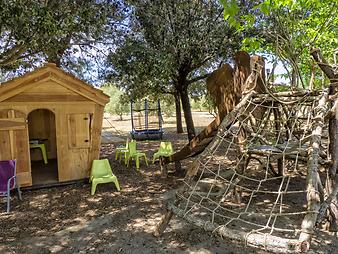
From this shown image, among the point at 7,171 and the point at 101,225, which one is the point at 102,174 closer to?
the point at 7,171

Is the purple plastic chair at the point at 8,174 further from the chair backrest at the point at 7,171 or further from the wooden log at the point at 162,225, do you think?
the wooden log at the point at 162,225

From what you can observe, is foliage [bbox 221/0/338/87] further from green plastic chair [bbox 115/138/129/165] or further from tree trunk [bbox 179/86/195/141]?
green plastic chair [bbox 115/138/129/165]

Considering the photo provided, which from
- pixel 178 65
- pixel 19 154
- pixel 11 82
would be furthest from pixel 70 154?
pixel 178 65

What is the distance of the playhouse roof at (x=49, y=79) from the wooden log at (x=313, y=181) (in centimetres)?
440

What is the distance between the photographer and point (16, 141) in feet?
18.2

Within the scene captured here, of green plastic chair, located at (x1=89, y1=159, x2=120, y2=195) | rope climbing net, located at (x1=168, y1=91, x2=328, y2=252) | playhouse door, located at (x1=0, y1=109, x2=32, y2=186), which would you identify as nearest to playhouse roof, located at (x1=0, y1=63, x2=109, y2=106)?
playhouse door, located at (x1=0, y1=109, x2=32, y2=186)

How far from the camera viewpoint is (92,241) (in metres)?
3.59

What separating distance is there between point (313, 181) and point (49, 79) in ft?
16.6

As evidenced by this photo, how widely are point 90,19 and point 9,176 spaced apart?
341 cm

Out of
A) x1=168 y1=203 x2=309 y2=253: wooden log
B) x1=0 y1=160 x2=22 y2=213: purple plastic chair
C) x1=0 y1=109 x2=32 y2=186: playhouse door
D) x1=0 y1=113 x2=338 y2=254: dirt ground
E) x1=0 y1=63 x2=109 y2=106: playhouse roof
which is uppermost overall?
x1=0 y1=63 x2=109 y2=106: playhouse roof

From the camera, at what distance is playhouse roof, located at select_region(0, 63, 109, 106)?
5.27 meters

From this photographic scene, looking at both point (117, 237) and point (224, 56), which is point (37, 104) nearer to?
point (117, 237)

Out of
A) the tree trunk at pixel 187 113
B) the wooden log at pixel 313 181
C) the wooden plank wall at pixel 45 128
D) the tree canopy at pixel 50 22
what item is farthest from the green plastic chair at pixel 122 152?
the wooden log at pixel 313 181

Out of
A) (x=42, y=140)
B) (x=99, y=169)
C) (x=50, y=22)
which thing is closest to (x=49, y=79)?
(x=50, y=22)
